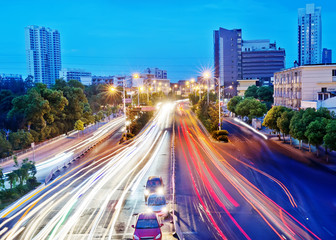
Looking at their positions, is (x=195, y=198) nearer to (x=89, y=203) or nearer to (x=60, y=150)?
(x=89, y=203)

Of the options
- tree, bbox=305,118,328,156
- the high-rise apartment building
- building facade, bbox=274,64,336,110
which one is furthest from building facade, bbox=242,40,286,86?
Result: tree, bbox=305,118,328,156

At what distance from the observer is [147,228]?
45.8 feet

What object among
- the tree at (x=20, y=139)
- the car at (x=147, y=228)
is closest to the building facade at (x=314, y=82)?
the tree at (x=20, y=139)

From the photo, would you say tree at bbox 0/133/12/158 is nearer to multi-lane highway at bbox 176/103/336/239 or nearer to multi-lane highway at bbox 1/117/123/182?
multi-lane highway at bbox 1/117/123/182

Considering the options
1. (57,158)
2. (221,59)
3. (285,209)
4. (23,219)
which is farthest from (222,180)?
(221,59)

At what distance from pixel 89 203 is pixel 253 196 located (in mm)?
9990

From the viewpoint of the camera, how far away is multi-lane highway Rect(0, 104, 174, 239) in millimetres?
15219

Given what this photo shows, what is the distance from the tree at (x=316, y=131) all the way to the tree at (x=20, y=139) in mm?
Result: 31467

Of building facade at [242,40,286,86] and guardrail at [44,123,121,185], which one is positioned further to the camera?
building facade at [242,40,286,86]

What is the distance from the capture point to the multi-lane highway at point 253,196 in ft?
49.8

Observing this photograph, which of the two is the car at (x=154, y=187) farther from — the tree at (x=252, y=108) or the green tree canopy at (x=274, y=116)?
the tree at (x=252, y=108)

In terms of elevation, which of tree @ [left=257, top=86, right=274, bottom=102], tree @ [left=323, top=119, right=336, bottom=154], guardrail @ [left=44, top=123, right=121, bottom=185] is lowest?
guardrail @ [left=44, top=123, right=121, bottom=185]

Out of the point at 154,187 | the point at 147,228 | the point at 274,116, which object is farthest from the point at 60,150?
the point at 147,228

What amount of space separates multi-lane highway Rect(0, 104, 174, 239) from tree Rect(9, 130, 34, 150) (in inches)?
428
